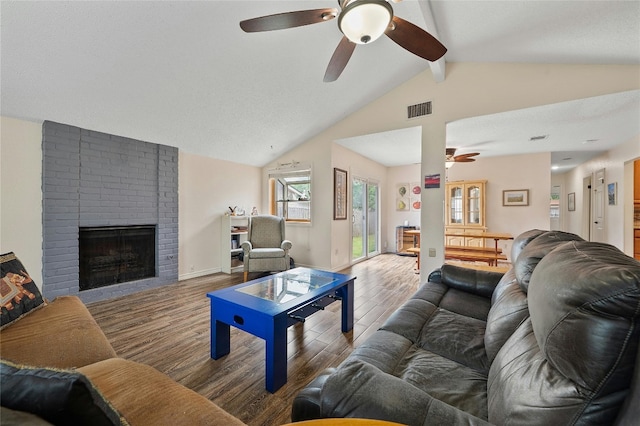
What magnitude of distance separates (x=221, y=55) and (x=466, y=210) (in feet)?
19.0

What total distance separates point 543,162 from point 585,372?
6380mm

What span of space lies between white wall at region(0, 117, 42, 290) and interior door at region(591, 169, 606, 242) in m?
8.96

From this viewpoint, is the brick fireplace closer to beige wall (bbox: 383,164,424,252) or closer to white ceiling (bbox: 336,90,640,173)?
white ceiling (bbox: 336,90,640,173)

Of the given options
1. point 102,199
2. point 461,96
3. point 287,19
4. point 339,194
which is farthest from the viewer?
point 339,194

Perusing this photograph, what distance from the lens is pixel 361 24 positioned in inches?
61.4

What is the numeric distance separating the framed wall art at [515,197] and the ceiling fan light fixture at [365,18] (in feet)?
18.2

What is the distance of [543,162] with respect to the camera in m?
5.36

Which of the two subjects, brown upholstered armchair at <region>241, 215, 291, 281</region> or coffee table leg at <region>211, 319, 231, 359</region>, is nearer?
coffee table leg at <region>211, 319, 231, 359</region>

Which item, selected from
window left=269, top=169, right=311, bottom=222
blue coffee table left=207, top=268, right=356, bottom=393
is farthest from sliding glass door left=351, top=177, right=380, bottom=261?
blue coffee table left=207, top=268, right=356, bottom=393

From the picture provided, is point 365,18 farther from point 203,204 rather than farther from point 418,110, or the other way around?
point 203,204

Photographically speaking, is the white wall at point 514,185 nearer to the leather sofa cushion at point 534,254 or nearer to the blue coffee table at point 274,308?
the leather sofa cushion at point 534,254

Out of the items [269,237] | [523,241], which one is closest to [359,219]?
[269,237]

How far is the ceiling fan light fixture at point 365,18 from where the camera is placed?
1480mm

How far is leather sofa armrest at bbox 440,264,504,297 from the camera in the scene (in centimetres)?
202
